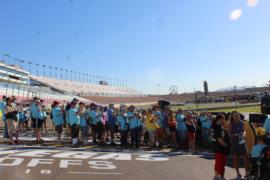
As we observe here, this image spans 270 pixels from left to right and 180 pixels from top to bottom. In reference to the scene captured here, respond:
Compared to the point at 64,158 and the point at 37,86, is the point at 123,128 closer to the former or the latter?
the point at 64,158

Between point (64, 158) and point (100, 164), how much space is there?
4.41 ft

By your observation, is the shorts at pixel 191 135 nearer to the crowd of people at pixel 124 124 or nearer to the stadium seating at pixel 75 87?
the crowd of people at pixel 124 124

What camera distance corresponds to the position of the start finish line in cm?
1091

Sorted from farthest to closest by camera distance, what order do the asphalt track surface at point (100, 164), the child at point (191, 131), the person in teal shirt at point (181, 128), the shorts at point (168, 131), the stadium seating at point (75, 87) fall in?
the stadium seating at point (75, 87) → the shorts at point (168, 131) → the person in teal shirt at point (181, 128) → the child at point (191, 131) → the asphalt track surface at point (100, 164)

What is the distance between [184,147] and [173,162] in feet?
13.0

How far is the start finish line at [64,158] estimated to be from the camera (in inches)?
430

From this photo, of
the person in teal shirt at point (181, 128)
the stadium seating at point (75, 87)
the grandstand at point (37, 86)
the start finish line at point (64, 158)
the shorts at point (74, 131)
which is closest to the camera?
the start finish line at point (64, 158)

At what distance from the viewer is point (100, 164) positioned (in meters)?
11.4

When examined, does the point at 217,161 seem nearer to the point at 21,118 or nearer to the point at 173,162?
the point at 173,162

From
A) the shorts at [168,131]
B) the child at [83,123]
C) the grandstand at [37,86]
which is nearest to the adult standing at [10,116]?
the child at [83,123]

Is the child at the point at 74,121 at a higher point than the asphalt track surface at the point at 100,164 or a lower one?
higher

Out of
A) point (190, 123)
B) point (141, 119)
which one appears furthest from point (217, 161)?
point (141, 119)

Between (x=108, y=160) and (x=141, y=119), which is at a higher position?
(x=141, y=119)

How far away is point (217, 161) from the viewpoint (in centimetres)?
943
